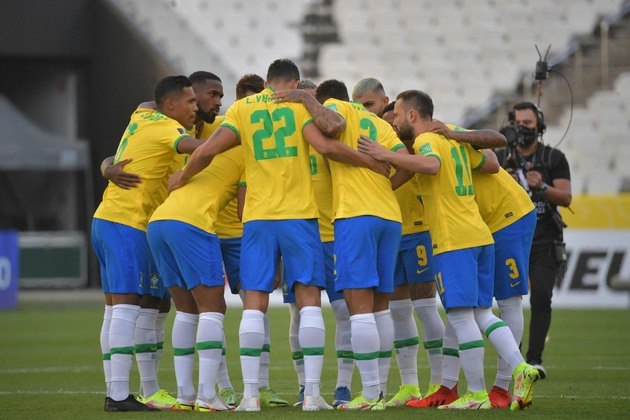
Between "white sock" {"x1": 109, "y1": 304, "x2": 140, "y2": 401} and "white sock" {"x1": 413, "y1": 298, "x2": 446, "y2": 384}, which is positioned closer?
"white sock" {"x1": 109, "y1": 304, "x2": 140, "y2": 401}

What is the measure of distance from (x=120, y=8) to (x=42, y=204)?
18.2 ft

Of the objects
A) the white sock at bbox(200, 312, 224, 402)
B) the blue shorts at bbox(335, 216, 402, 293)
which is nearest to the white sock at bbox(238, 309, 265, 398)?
the white sock at bbox(200, 312, 224, 402)

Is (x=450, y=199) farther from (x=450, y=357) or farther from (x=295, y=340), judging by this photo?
(x=295, y=340)

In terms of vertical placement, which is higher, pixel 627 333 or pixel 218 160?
pixel 218 160

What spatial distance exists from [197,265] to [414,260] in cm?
188

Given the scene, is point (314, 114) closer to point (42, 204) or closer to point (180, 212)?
point (180, 212)

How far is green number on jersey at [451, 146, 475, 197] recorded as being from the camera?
8.91 m

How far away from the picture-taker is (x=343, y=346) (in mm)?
9258

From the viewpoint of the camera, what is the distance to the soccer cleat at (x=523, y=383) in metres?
8.31

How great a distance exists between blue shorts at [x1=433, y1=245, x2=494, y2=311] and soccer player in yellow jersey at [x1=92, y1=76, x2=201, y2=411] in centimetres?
200

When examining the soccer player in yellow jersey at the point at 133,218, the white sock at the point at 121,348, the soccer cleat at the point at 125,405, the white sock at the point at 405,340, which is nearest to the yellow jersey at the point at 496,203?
the white sock at the point at 405,340

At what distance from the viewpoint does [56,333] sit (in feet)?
58.5

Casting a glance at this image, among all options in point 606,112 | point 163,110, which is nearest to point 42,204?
point 606,112

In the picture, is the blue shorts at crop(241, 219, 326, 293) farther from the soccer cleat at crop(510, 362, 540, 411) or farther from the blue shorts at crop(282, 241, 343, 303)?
the soccer cleat at crop(510, 362, 540, 411)
